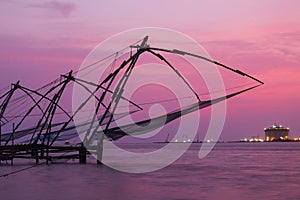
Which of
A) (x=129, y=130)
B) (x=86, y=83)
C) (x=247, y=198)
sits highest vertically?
(x=86, y=83)

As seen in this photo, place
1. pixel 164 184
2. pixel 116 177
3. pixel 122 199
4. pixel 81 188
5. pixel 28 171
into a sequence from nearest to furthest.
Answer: pixel 122 199, pixel 81 188, pixel 164 184, pixel 116 177, pixel 28 171

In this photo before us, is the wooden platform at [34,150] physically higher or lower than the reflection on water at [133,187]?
higher

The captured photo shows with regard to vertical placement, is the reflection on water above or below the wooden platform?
below

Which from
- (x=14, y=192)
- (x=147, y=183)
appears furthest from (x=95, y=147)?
(x=14, y=192)

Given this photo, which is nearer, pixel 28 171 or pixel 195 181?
pixel 195 181

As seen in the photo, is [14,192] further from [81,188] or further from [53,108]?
[53,108]

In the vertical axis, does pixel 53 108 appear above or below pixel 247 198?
above

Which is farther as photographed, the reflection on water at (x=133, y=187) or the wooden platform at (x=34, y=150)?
the wooden platform at (x=34, y=150)

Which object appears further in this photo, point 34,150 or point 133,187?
point 34,150

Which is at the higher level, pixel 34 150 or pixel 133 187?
pixel 34 150

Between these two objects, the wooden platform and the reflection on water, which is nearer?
the reflection on water

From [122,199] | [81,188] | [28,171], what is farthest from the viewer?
[28,171]

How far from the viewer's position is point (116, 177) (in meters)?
19.5

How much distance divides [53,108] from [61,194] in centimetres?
933
